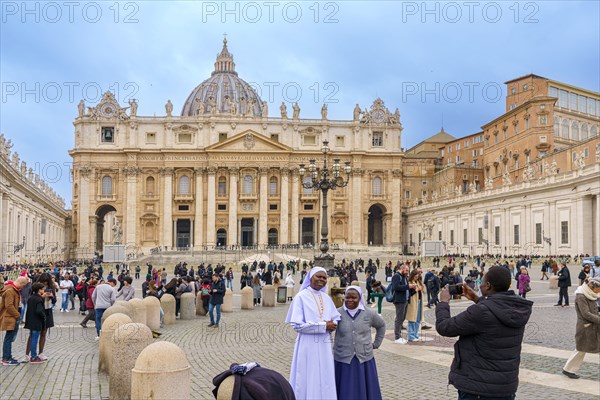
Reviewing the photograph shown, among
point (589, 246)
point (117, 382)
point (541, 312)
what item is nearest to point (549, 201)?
point (589, 246)

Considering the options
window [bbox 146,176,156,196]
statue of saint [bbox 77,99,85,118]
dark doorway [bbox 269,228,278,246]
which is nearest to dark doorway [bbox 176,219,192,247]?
window [bbox 146,176,156,196]

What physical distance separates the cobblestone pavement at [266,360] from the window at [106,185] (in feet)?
209

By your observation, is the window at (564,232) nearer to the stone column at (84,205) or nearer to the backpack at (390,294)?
the backpack at (390,294)

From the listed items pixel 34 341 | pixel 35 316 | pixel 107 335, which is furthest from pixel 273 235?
pixel 107 335

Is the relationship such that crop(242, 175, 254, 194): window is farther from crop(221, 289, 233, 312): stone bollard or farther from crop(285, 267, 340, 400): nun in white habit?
crop(285, 267, 340, 400): nun in white habit

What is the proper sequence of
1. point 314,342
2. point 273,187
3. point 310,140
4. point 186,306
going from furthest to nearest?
point 310,140, point 273,187, point 186,306, point 314,342

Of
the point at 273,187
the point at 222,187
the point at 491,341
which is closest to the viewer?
the point at 491,341

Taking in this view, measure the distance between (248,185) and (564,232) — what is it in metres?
42.6

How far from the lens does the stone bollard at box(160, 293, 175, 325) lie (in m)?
17.3

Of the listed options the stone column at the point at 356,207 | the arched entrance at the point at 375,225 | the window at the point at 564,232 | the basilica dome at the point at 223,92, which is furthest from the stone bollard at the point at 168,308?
the basilica dome at the point at 223,92

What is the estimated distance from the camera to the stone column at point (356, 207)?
80.4 m

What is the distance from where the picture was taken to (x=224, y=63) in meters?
115

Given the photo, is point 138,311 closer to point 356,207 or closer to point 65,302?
point 65,302

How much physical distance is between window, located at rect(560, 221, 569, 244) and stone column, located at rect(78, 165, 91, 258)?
5499cm
